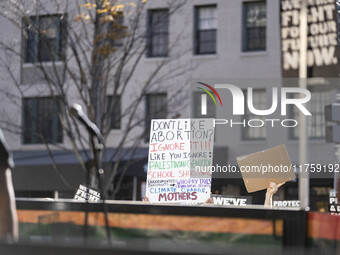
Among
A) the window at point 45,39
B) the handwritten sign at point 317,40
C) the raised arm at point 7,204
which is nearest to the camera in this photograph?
the raised arm at point 7,204

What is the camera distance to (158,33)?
7465 mm

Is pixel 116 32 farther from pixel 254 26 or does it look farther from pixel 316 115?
pixel 316 115

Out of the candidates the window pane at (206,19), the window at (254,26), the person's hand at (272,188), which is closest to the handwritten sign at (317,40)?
the window at (254,26)

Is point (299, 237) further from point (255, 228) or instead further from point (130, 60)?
point (130, 60)

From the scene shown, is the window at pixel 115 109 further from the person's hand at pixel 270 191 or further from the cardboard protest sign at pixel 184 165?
the person's hand at pixel 270 191

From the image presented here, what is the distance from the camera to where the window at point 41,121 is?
7.29 m

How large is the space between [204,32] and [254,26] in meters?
0.62

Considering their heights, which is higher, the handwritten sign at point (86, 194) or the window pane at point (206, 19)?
the window pane at point (206, 19)

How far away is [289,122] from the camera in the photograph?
5367mm

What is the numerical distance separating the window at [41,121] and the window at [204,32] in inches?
62.8

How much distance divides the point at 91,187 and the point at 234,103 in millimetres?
1320

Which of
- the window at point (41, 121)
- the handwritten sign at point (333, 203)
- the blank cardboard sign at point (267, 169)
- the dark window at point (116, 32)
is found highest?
the dark window at point (116, 32)

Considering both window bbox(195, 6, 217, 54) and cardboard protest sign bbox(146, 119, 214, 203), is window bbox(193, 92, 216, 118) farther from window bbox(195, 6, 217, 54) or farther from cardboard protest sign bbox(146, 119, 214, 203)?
window bbox(195, 6, 217, 54)

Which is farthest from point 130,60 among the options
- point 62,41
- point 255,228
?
point 255,228
